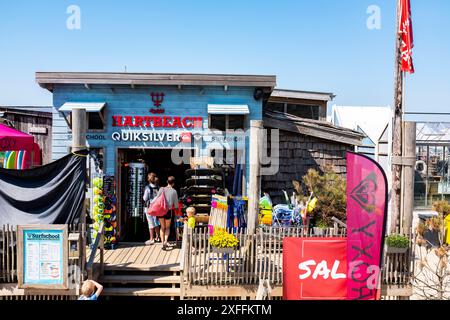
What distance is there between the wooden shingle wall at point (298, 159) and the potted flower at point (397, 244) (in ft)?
Answer: 16.2

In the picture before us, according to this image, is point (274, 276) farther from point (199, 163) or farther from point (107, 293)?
point (199, 163)

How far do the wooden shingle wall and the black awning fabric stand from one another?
603cm

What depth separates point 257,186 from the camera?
7.78 metres

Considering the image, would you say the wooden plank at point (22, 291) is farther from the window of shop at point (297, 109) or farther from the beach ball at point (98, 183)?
the window of shop at point (297, 109)

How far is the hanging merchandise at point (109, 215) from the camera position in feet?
31.4

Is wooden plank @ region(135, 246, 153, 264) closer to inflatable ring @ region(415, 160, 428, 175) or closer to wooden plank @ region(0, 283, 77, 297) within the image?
wooden plank @ region(0, 283, 77, 297)

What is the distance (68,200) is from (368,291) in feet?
17.8

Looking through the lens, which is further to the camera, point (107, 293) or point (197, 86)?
point (197, 86)

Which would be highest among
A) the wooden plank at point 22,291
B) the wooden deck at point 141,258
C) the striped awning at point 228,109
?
the striped awning at point 228,109

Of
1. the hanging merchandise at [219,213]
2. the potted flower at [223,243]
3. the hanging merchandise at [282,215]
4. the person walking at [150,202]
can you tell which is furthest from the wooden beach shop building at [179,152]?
the hanging merchandise at [282,215]

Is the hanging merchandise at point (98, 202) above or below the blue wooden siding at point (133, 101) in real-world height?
below

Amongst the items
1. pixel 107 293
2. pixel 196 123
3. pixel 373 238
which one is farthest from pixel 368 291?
pixel 196 123

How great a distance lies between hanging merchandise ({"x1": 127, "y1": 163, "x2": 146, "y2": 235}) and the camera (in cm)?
1084
